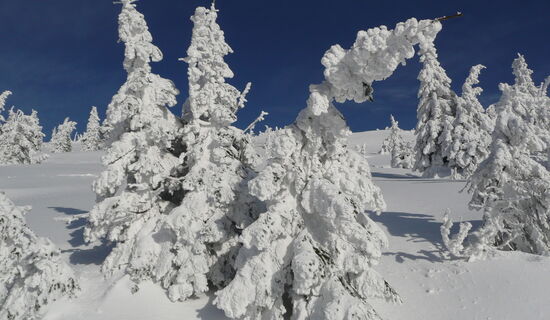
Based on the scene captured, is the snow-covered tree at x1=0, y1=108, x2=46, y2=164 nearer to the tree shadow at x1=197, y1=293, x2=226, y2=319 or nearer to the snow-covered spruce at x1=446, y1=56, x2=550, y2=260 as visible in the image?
the tree shadow at x1=197, y1=293, x2=226, y2=319

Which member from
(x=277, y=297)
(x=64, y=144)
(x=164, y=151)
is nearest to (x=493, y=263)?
(x=277, y=297)

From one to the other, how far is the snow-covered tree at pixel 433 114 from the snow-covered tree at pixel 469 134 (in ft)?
2.98

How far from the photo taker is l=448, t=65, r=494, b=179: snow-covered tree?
29703 millimetres

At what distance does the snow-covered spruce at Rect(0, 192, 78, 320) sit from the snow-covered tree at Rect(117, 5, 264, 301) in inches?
87.9

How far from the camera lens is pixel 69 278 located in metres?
10.1

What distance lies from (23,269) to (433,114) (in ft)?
104

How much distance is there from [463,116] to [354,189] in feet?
83.9

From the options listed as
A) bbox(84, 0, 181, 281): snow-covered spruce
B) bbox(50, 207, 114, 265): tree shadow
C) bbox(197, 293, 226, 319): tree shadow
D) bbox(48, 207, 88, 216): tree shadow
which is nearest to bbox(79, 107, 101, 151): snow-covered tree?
bbox(48, 207, 88, 216): tree shadow

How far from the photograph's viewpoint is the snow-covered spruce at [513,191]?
12.4 metres

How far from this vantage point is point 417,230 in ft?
50.5

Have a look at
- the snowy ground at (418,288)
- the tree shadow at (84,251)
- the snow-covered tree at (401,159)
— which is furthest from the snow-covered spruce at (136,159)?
the snow-covered tree at (401,159)

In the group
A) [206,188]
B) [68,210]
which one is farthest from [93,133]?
[206,188]

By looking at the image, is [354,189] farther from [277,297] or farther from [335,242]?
[277,297]

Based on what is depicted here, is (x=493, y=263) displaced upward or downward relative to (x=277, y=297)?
upward
